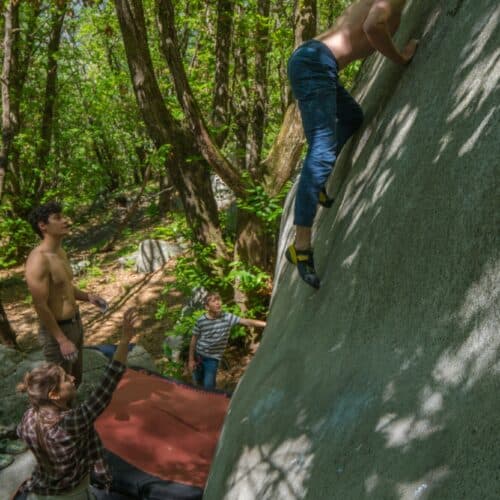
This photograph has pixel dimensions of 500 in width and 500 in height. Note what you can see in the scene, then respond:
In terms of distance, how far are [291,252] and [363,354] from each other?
118cm

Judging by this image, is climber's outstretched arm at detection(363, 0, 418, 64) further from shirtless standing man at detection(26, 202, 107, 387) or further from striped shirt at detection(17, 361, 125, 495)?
shirtless standing man at detection(26, 202, 107, 387)

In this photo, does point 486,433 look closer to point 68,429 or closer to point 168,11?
point 68,429

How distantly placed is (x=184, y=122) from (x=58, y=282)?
3.71m

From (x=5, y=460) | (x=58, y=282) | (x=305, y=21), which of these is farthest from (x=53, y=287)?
(x=305, y=21)

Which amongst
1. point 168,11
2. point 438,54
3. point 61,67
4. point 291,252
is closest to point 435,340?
point 291,252

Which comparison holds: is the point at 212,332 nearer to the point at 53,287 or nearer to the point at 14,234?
the point at 53,287

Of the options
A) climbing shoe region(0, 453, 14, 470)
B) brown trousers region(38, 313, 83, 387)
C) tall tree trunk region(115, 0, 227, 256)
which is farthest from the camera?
tall tree trunk region(115, 0, 227, 256)

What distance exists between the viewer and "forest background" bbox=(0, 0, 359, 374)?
7.07m

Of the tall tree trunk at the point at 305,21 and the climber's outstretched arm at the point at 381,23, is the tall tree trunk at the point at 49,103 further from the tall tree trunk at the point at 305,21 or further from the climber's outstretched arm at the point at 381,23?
the climber's outstretched arm at the point at 381,23

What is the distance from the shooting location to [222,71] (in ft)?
30.2

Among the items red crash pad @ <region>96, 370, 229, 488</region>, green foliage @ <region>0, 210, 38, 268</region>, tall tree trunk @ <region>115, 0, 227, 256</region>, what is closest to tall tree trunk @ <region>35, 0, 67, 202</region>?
green foliage @ <region>0, 210, 38, 268</region>

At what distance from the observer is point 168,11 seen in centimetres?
682

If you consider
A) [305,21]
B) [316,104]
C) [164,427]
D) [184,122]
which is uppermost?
[305,21]

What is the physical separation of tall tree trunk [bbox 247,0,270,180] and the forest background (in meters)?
0.03
